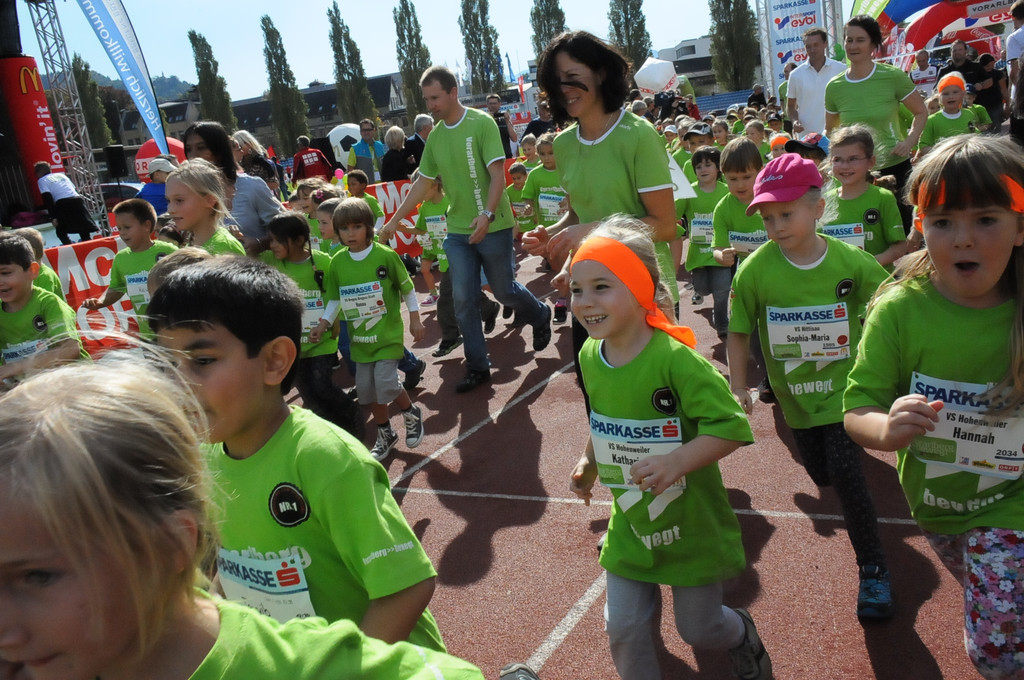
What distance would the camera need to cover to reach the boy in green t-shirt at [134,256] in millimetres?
6129

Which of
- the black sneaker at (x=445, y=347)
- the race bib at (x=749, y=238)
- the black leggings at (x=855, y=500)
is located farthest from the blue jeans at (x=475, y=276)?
the black leggings at (x=855, y=500)

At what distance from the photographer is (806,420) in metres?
3.71

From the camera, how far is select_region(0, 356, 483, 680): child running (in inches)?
40.1

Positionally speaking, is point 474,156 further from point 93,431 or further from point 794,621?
point 93,431

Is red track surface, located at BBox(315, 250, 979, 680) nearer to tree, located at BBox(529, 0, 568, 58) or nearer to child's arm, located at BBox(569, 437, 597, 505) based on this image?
child's arm, located at BBox(569, 437, 597, 505)

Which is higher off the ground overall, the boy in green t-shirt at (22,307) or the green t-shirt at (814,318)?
the boy in green t-shirt at (22,307)

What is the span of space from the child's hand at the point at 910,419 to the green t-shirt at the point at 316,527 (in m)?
1.17

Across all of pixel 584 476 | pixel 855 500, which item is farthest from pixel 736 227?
pixel 584 476

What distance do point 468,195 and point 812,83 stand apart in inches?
136

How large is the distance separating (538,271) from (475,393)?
6.00m

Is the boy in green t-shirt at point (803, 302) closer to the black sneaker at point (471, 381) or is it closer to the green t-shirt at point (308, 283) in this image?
the green t-shirt at point (308, 283)

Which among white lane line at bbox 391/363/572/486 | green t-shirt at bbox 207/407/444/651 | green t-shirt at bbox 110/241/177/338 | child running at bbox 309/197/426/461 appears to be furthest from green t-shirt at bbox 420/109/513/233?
green t-shirt at bbox 207/407/444/651

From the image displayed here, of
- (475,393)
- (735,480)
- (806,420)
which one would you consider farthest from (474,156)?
(806,420)

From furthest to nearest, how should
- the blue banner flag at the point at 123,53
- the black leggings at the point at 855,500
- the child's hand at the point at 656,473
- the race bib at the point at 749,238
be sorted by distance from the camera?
1. the blue banner flag at the point at 123,53
2. the race bib at the point at 749,238
3. the black leggings at the point at 855,500
4. the child's hand at the point at 656,473
